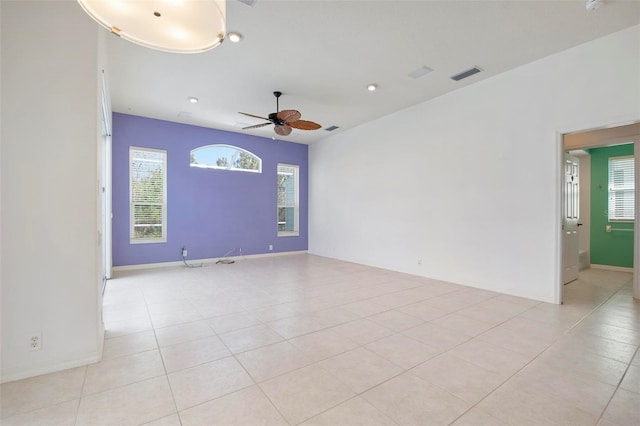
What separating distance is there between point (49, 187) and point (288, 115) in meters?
2.95

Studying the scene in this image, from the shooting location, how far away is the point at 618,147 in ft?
19.1

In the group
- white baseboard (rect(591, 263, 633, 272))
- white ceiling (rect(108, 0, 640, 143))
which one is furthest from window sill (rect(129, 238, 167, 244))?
white baseboard (rect(591, 263, 633, 272))

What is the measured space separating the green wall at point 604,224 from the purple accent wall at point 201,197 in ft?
22.9

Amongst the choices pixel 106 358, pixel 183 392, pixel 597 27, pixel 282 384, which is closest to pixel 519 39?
pixel 597 27

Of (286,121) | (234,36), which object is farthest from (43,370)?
(286,121)

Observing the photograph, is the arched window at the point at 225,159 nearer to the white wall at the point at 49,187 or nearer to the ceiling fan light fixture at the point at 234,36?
the ceiling fan light fixture at the point at 234,36

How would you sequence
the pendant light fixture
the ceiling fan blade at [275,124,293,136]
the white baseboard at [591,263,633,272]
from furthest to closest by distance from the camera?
the white baseboard at [591,263,633,272] < the ceiling fan blade at [275,124,293,136] < the pendant light fixture

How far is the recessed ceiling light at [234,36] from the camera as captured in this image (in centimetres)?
329

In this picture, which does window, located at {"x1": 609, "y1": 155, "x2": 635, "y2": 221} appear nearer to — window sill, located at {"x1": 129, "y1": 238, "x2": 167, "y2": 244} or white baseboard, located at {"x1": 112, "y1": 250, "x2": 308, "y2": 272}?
white baseboard, located at {"x1": 112, "y1": 250, "x2": 308, "y2": 272}

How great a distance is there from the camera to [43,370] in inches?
84.4

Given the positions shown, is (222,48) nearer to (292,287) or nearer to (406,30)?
(406,30)

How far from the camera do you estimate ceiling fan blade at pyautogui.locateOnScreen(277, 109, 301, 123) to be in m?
4.23

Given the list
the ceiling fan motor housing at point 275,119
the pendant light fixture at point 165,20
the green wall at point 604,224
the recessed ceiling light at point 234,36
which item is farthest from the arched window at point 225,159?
the green wall at point 604,224

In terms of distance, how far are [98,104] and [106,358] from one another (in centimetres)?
211
